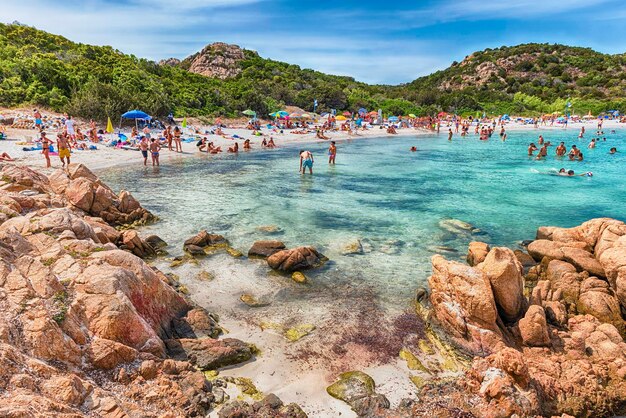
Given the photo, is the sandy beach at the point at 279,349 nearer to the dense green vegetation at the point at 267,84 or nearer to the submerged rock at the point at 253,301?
the submerged rock at the point at 253,301

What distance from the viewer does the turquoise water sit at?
12602mm

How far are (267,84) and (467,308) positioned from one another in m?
64.0

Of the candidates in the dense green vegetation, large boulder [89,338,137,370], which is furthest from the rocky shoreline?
the dense green vegetation

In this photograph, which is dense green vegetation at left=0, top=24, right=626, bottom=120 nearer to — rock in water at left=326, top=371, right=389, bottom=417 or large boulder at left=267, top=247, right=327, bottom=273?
large boulder at left=267, top=247, right=327, bottom=273

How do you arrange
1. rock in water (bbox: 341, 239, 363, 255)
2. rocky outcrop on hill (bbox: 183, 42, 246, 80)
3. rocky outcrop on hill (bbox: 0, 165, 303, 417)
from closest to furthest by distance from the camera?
rocky outcrop on hill (bbox: 0, 165, 303, 417) < rock in water (bbox: 341, 239, 363, 255) < rocky outcrop on hill (bbox: 183, 42, 246, 80)

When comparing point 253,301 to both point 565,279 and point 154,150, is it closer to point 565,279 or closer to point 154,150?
point 565,279

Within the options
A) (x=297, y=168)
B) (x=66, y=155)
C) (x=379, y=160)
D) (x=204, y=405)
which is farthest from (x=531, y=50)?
(x=204, y=405)

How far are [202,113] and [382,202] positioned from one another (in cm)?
3372

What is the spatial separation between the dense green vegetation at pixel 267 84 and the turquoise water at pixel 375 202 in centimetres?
1587

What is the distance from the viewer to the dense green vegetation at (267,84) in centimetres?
3534

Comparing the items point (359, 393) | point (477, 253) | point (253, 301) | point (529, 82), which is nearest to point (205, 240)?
point (253, 301)

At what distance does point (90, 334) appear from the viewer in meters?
5.57

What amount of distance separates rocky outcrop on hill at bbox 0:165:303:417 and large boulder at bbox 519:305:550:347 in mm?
4896

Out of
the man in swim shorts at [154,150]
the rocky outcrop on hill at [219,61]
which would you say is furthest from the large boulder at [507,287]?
the rocky outcrop on hill at [219,61]
